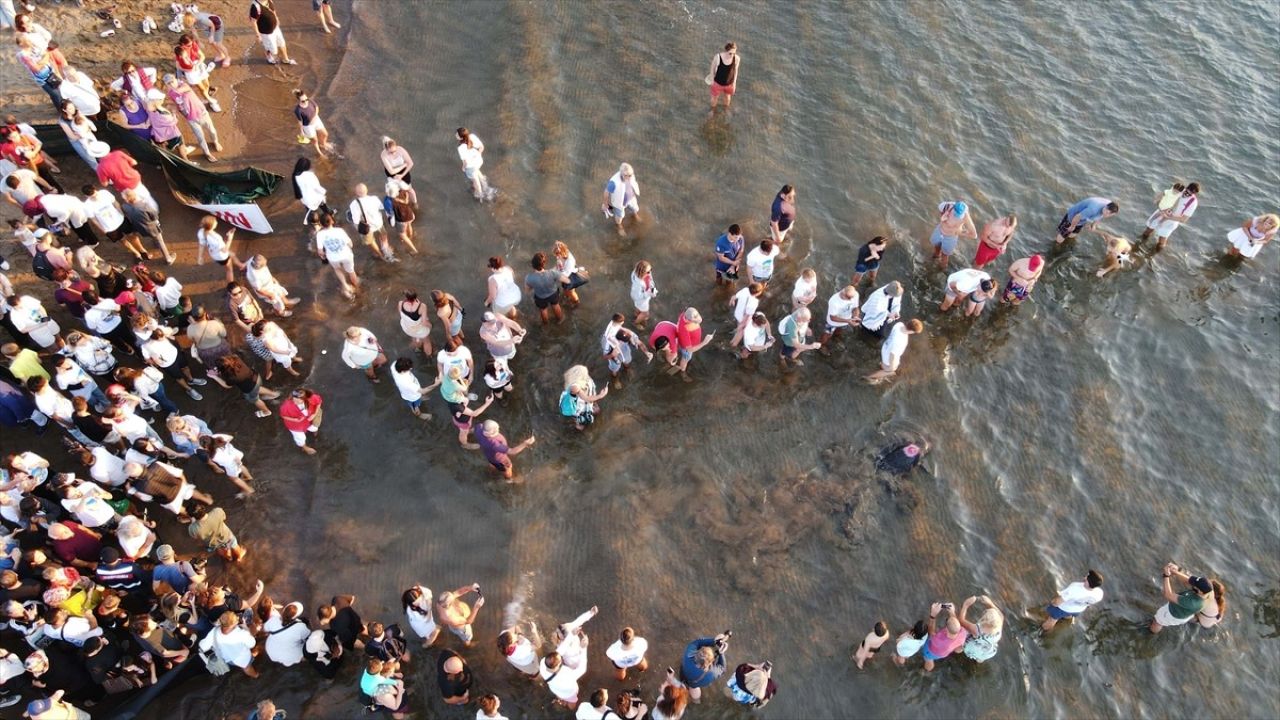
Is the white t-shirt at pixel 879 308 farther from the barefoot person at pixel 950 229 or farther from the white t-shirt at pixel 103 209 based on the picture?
the white t-shirt at pixel 103 209

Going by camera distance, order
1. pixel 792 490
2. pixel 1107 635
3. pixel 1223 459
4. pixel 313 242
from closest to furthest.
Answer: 1. pixel 1107 635
2. pixel 792 490
3. pixel 1223 459
4. pixel 313 242

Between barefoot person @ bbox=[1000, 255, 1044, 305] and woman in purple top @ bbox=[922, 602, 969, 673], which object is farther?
barefoot person @ bbox=[1000, 255, 1044, 305]

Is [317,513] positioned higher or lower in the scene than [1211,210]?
lower

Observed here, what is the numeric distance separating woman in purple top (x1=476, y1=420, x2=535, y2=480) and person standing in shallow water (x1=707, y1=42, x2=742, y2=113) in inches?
→ 375

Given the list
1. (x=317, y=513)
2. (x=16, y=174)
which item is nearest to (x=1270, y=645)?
(x=317, y=513)

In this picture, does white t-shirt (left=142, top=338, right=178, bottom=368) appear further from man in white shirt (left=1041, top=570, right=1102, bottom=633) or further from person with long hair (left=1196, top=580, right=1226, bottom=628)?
person with long hair (left=1196, top=580, right=1226, bottom=628)

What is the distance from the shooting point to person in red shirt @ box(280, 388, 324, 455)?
37.7 ft

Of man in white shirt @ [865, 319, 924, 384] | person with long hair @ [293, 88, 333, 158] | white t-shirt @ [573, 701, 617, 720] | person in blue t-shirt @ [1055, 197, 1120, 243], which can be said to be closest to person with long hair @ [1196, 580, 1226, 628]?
man in white shirt @ [865, 319, 924, 384]

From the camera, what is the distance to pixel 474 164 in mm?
15039

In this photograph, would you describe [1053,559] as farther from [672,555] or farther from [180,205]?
[180,205]

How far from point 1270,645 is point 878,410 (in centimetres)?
661

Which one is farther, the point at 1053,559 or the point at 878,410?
the point at 878,410

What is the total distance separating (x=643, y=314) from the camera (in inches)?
547

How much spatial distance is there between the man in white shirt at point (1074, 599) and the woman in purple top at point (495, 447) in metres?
8.14
